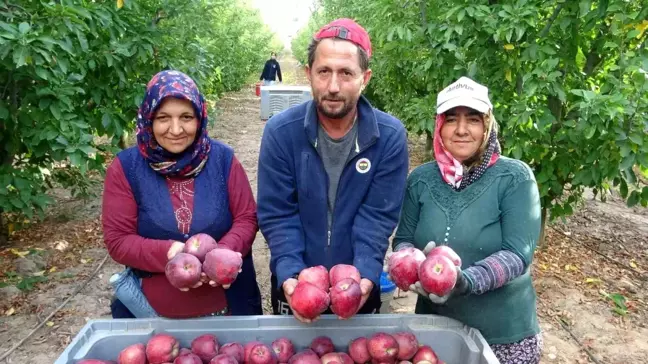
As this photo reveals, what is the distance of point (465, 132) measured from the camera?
1.99m

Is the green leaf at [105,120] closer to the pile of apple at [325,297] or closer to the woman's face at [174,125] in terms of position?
the woman's face at [174,125]

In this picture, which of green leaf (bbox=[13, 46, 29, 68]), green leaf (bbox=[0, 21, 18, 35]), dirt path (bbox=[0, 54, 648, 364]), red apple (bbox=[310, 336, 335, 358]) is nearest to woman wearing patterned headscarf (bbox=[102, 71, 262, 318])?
red apple (bbox=[310, 336, 335, 358])

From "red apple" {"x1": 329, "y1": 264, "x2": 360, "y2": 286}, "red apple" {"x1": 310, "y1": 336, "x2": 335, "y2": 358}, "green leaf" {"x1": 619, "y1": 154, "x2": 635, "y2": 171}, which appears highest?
"green leaf" {"x1": 619, "y1": 154, "x2": 635, "y2": 171}

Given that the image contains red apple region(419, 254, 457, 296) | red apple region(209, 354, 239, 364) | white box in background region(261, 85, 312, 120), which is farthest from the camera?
white box in background region(261, 85, 312, 120)

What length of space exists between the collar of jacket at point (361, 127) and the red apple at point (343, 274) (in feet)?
1.56

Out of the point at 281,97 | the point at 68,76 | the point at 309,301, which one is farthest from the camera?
the point at 281,97

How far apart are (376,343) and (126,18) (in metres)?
3.93

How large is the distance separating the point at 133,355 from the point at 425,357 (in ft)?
3.38

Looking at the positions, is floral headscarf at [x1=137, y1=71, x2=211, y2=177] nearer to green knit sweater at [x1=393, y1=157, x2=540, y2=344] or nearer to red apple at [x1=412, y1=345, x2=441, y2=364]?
green knit sweater at [x1=393, y1=157, x2=540, y2=344]

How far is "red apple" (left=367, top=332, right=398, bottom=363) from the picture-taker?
1.81 metres

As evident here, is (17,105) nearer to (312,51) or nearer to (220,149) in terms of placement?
(220,149)

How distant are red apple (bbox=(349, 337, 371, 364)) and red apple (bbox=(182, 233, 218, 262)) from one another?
64 centimetres

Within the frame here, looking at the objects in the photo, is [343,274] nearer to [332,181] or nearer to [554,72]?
[332,181]

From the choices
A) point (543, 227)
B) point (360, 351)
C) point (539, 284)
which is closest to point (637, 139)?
point (539, 284)
